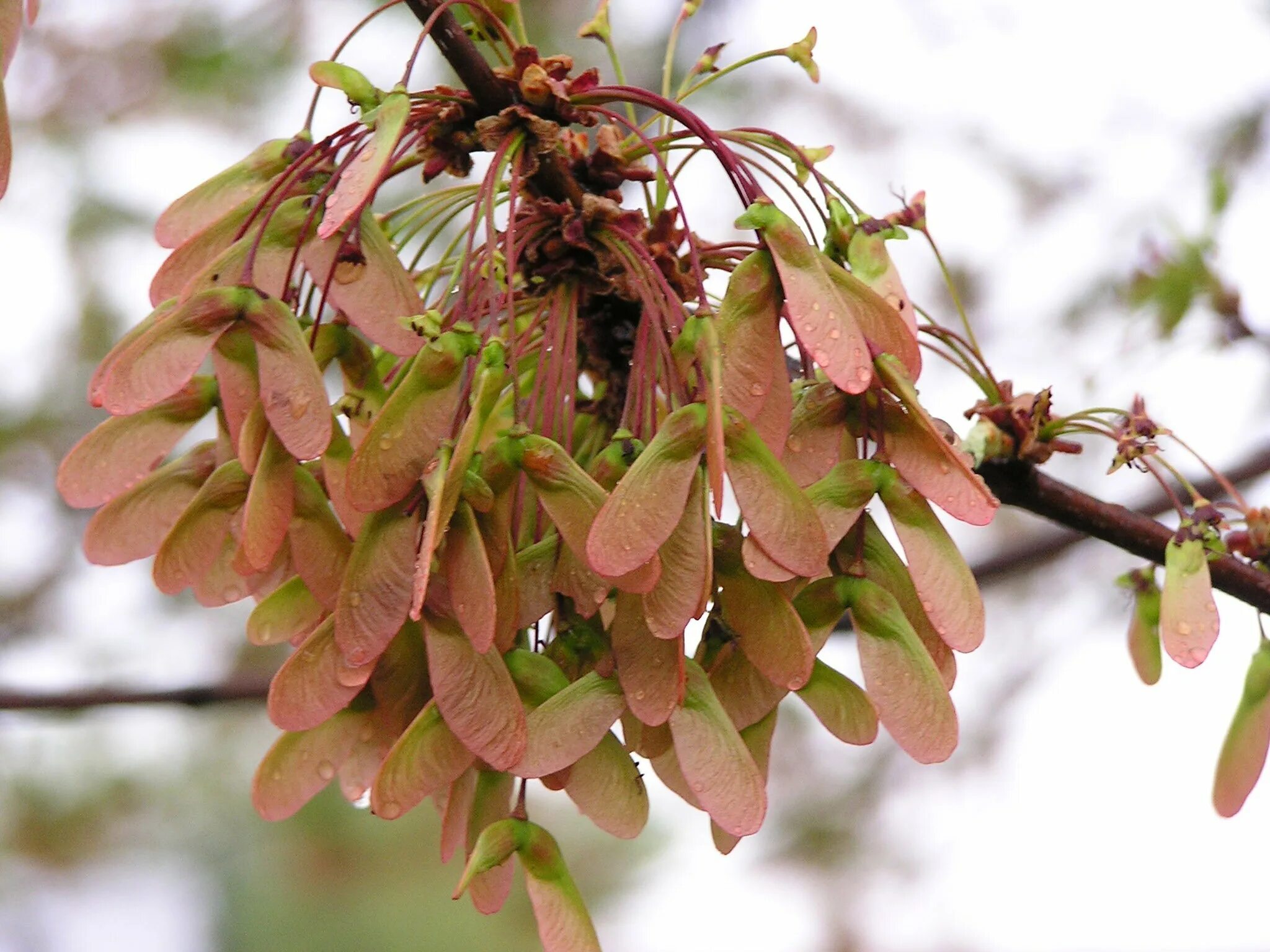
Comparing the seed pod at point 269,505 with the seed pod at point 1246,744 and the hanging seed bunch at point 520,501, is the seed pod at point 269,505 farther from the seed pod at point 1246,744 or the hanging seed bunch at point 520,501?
the seed pod at point 1246,744

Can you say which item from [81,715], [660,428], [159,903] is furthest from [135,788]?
[660,428]

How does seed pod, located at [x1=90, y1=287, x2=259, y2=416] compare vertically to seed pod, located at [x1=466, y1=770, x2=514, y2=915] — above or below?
above

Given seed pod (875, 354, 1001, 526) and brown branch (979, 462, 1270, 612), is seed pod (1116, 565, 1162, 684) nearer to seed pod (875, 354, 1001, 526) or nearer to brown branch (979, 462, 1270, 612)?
brown branch (979, 462, 1270, 612)

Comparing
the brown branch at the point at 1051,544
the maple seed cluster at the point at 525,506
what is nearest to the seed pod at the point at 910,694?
the maple seed cluster at the point at 525,506

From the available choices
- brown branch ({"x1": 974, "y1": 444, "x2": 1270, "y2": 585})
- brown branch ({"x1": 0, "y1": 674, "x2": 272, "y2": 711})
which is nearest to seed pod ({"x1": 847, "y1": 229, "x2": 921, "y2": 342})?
brown branch ({"x1": 974, "y1": 444, "x2": 1270, "y2": 585})

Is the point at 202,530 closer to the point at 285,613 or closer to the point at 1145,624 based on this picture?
the point at 285,613

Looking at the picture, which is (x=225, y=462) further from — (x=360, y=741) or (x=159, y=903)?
(x=159, y=903)

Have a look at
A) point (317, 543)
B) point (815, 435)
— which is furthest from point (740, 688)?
point (317, 543)
